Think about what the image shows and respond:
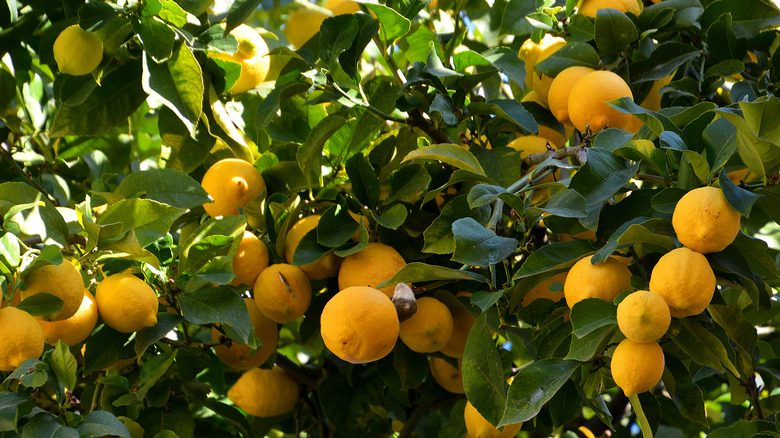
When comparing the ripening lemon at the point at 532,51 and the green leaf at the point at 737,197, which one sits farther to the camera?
the ripening lemon at the point at 532,51

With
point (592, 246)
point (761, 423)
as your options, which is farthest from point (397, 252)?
point (761, 423)

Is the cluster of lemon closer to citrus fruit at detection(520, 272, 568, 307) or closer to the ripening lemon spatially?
citrus fruit at detection(520, 272, 568, 307)

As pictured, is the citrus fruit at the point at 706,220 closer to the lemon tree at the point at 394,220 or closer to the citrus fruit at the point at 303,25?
the lemon tree at the point at 394,220

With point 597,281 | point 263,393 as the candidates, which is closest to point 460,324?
point 597,281

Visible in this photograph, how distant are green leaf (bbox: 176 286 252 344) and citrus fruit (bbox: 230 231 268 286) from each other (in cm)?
9

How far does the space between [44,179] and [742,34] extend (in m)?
1.57

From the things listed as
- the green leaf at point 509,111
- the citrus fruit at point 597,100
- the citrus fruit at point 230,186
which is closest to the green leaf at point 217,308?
the citrus fruit at point 230,186

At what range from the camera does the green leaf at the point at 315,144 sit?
4.37 ft

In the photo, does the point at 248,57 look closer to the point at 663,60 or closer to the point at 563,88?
the point at 563,88

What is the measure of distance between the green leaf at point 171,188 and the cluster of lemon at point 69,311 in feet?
0.59

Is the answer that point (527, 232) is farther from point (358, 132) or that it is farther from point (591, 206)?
Result: point (358, 132)

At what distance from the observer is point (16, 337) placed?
40.9 inches

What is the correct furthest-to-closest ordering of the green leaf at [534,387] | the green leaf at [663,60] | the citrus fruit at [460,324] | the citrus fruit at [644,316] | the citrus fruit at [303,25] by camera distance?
the citrus fruit at [303,25], the green leaf at [663,60], the citrus fruit at [460,324], the green leaf at [534,387], the citrus fruit at [644,316]

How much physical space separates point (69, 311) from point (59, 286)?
4 cm
